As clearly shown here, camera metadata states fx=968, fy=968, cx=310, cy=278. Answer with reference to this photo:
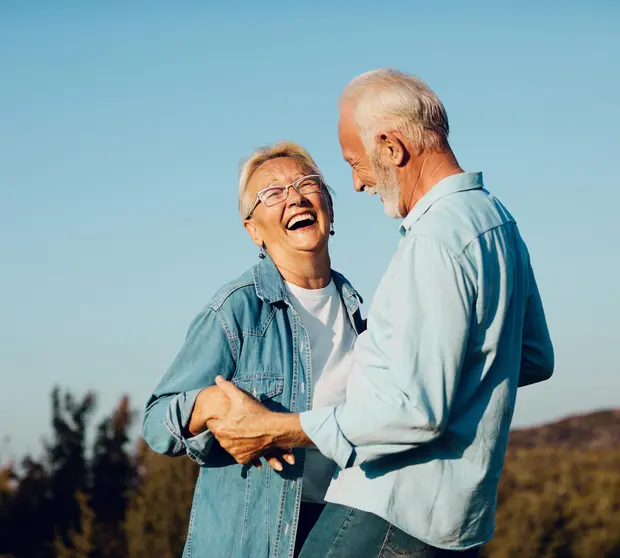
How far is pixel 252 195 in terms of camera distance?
431 centimetres

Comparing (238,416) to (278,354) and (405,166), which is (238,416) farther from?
(405,166)

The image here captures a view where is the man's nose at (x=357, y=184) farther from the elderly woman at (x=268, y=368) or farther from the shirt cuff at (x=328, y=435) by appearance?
the shirt cuff at (x=328, y=435)

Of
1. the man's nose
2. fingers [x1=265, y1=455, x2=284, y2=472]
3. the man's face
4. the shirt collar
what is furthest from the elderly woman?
the shirt collar

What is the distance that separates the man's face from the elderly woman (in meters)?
0.80

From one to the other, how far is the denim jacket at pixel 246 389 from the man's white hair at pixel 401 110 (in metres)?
1.03

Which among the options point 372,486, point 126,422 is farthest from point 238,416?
point 126,422

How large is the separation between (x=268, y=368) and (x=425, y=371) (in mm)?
1196

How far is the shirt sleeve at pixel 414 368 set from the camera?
280 centimetres

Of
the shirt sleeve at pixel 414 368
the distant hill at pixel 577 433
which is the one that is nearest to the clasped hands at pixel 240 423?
the shirt sleeve at pixel 414 368

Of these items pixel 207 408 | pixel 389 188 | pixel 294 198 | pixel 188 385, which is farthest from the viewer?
pixel 294 198

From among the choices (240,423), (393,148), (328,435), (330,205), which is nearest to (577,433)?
(330,205)

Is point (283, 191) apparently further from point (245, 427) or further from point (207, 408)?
point (245, 427)

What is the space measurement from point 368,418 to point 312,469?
→ 1.09 metres

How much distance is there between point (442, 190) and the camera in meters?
3.11
